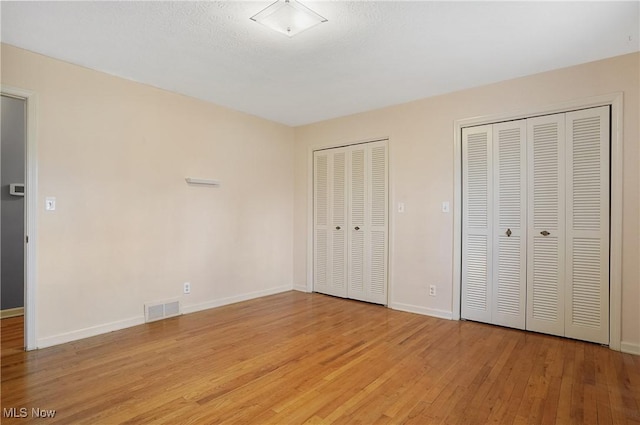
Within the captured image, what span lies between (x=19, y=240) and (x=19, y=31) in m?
2.71

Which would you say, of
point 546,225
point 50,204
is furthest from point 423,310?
point 50,204

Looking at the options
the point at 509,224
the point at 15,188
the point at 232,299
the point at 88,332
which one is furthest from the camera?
the point at 232,299

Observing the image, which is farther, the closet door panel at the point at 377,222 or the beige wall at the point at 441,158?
the closet door panel at the point at 377,222

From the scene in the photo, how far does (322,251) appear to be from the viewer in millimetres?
5055

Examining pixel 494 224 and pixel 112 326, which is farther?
pixel 494 224

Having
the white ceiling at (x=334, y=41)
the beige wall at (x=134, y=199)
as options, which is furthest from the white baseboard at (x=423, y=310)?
the white ceiling at (x=334, y=41)

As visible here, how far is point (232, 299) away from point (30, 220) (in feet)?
7.55

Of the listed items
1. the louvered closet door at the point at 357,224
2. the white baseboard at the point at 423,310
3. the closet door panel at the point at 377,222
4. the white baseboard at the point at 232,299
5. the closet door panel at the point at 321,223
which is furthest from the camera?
the closet door panel at the point at 321,223

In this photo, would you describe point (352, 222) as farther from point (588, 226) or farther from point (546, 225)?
point (588, 226)

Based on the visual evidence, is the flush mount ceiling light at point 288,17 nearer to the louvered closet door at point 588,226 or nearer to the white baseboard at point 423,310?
the louvered closet door at point 588,226

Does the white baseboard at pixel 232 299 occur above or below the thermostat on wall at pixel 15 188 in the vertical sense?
below

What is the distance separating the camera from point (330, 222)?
4.96 m

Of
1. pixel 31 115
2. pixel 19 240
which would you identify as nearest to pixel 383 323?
pixel 31 115

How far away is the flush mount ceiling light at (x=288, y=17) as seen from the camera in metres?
2.20
